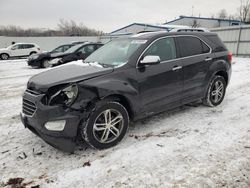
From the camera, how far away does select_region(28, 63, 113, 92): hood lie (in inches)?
125

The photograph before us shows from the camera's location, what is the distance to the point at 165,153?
3.24m

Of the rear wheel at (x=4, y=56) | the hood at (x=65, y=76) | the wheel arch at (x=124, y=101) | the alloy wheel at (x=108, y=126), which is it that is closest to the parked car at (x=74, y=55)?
the hood at (x=65, y=76)

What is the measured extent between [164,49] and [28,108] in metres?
2.55

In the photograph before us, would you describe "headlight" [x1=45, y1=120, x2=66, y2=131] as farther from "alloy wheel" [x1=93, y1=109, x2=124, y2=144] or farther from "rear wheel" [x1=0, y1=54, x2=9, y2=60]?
"rear wheel" [x1=0, y1=54, x2=9, y2=60]

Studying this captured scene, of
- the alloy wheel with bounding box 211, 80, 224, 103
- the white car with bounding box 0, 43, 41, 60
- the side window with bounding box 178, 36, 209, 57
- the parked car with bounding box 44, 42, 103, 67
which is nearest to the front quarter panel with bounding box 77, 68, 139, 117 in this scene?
the side window with bounding box 178, 36, 209, 57

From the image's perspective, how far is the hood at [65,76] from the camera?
10.4 ft

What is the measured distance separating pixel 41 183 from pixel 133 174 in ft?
3.61

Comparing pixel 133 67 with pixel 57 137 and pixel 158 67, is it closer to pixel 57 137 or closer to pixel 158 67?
pixel 158 67

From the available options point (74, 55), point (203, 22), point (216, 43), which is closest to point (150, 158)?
point (216, 43)

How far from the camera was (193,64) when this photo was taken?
4.46 meters

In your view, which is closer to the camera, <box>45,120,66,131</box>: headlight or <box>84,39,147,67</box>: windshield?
<box>45,120,66,131</box>: headlight

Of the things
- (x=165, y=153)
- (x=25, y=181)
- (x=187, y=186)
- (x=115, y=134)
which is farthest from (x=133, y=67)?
(x=25, y=181)

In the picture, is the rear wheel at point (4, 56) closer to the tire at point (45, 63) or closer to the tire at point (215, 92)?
the tire at point (45, 63)

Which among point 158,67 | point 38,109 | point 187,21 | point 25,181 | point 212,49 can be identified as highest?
point 187,21
